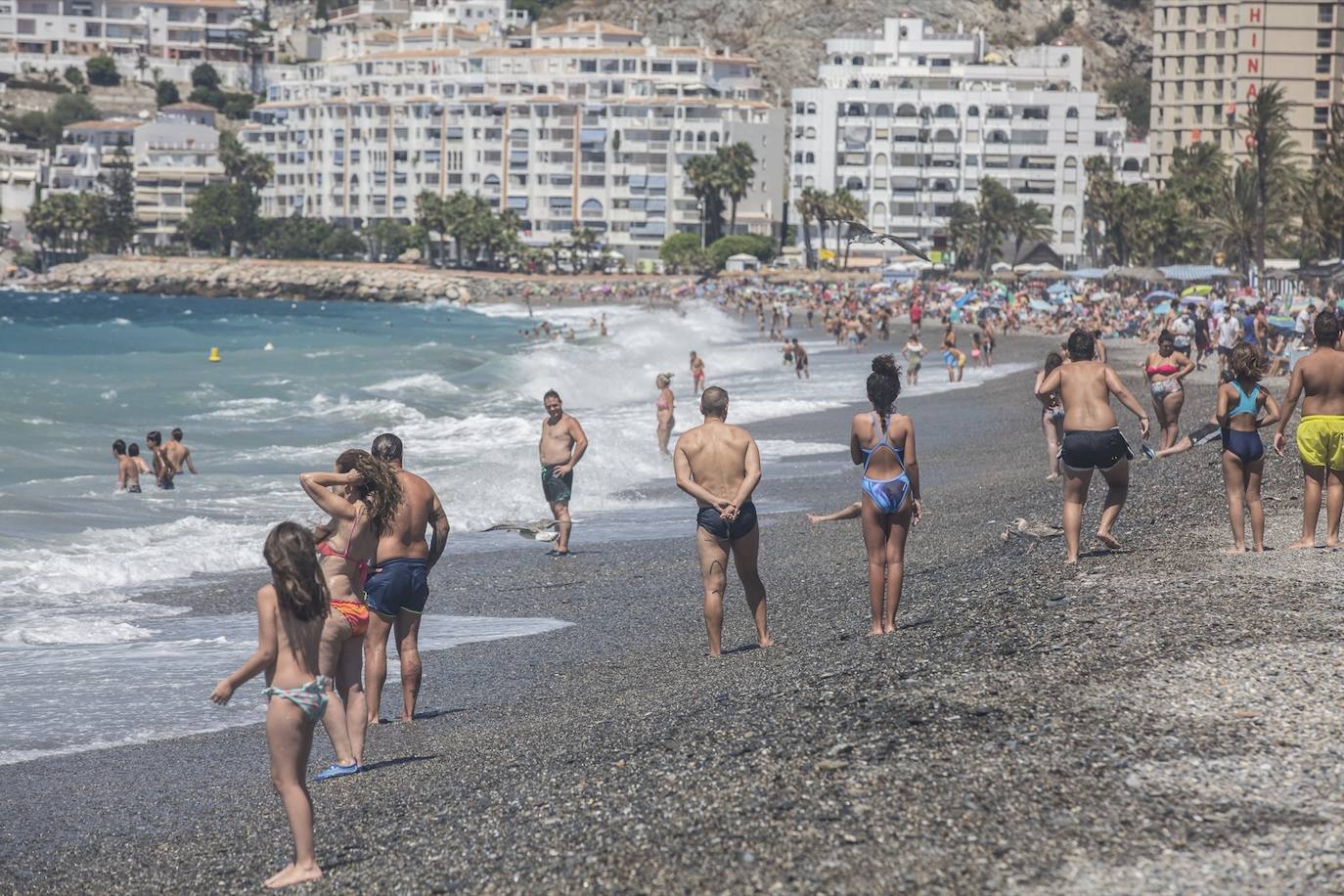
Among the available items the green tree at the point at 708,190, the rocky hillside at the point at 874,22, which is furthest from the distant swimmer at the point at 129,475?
the rocky hillside at the point at 874,22

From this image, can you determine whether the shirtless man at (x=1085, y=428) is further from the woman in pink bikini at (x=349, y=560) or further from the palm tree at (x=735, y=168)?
the palm tree at (x=735, y=168)

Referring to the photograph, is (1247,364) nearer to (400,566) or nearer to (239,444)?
(400,566)

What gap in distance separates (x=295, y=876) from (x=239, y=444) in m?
21.5

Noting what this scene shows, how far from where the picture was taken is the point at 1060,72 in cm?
12300

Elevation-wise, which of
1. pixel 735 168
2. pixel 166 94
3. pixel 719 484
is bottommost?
pixel 719 484

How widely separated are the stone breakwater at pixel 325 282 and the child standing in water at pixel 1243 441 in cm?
8722

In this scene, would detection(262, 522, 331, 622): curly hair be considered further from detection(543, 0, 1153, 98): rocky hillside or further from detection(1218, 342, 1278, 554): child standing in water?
detection(543, 0, 1153, 98): rocky hillside

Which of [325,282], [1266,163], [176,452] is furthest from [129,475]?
[325,282]

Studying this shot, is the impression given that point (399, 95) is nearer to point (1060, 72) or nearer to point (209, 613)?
point (1060, 72)

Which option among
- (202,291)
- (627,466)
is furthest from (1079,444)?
(202,291)

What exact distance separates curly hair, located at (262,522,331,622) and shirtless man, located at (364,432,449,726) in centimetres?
203

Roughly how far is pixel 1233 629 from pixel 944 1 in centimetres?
16905

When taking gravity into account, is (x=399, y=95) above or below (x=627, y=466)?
above

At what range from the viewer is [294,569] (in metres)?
6.03
